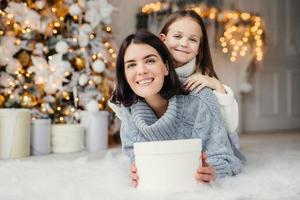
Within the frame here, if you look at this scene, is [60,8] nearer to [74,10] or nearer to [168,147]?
[74,10]

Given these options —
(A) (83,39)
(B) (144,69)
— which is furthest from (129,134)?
(A) (83,39)

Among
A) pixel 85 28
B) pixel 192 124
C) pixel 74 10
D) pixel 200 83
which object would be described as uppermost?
pixel 74 10

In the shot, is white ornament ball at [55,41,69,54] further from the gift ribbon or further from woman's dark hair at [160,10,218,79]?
woman's dark hair at [160,10,218,79]

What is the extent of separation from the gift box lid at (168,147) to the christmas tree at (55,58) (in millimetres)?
1487

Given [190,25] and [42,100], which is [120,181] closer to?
[190,25]

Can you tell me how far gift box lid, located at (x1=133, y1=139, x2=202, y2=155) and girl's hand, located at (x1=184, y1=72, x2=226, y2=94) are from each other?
35 cm

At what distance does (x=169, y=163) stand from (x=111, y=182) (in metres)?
0.28

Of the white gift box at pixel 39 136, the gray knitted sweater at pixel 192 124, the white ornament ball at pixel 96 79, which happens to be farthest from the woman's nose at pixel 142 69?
the white ornament ball at pixel 96 79

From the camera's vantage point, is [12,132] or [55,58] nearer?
[12,132]

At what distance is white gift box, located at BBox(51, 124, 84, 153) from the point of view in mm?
2715

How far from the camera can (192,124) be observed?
5.27 ft

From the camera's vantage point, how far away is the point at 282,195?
132cm

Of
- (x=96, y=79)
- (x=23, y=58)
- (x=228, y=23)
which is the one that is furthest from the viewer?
(x=228, y=23)

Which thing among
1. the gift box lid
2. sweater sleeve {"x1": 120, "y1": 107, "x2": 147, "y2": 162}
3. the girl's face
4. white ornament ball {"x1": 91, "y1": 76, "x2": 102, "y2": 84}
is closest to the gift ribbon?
white ornament ball {"x1": 91, "y1": 76, "x2": 102, "y2": 84}
